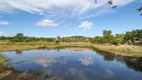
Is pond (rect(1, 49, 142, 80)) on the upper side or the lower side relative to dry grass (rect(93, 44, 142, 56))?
lower

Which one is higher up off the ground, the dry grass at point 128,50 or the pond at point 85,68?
the dry grass at point 128,50

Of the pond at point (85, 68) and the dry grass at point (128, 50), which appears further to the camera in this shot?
the dry grass at point (128, 50)

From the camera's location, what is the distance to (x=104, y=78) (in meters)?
23.5

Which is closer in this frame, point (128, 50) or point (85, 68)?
point (85, 68)

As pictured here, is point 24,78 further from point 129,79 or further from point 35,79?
point 129,79

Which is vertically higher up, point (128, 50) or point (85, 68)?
point (128, 50)

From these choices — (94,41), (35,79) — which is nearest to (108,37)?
(94,41)

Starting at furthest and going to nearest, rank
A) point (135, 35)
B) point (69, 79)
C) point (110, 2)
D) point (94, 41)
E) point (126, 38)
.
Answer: point (94, 41) < point (126, 38) < point (135, 35) < point (69, 79) < point (110, 2)

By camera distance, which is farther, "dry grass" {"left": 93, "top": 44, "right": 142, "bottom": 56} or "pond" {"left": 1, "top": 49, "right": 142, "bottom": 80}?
"dry grass" {"left": 93, "top": 44, "right": 142, "bottom": 56}

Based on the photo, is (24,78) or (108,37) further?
(108,37)

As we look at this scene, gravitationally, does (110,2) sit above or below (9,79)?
above

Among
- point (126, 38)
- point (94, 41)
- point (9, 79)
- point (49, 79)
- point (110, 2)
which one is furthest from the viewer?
point (94, 41)

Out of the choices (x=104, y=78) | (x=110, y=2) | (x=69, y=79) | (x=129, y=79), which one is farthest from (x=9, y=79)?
(x=129, y=79)

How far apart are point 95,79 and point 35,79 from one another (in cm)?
839
